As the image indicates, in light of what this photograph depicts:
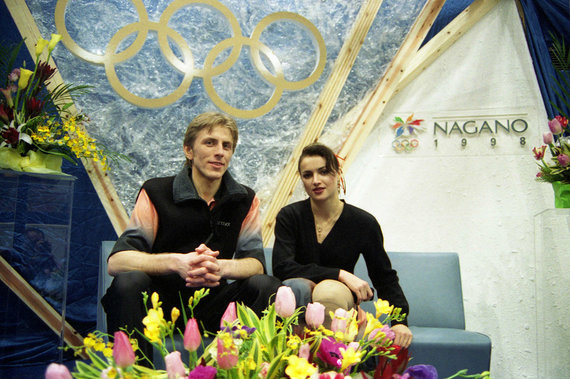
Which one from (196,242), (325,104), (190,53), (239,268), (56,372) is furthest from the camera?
(325,104)

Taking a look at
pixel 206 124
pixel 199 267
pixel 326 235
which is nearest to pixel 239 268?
pixel 199 267

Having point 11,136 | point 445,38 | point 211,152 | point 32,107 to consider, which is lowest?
point 211,152

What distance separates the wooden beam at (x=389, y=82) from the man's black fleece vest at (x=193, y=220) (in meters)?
1.24

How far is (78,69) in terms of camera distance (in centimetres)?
268

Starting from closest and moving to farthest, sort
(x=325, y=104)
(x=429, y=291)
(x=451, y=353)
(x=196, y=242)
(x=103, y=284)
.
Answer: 1. (x=196, y=242)
2. (x=451, y=353)
3. (x=103, y=284)
4. (x=429, y=291)
5. (x=325, y=104)

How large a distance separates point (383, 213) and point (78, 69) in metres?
1.88

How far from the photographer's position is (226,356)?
646 millimetres

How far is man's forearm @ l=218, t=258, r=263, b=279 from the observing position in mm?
1716

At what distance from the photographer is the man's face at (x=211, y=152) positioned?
1890 mm

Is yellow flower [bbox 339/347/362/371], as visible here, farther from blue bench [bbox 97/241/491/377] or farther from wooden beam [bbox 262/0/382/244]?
wooden beam [bbox 262/0/382/244]

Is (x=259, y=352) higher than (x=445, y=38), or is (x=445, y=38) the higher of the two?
(x=445, y=38)

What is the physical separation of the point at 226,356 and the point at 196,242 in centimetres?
125

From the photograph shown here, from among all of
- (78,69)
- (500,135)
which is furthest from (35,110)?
(500,135)

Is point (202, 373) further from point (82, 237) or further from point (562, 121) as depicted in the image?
point (562, 121)
